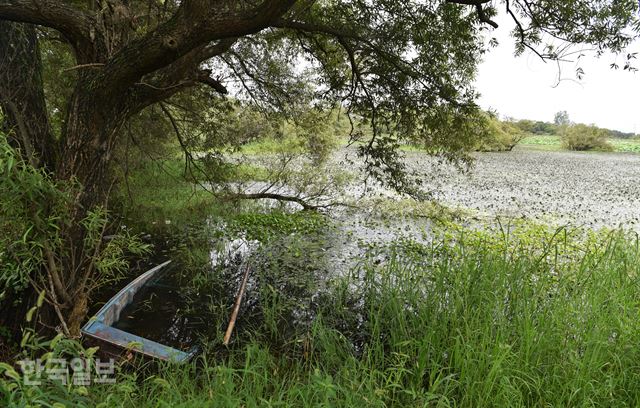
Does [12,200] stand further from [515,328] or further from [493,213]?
[493,213]

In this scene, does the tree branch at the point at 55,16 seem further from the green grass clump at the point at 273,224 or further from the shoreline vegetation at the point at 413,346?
the green grass clump at the point at 273,224

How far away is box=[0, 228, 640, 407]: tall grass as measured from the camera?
2557mm

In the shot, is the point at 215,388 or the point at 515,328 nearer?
the point at 215,388

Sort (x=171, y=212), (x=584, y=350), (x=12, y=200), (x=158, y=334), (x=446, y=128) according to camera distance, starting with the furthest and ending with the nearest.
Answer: (x=171, y=212)
(x=446, y=128)
(x=158, y=334)
(x=584, y=350)
(x=12, y=200)

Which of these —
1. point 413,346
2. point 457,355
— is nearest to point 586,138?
point 413,346

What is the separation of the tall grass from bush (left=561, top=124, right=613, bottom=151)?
33.7m

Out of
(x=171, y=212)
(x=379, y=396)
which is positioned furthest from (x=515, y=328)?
(x=171, y=212)

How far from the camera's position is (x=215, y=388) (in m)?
2.65

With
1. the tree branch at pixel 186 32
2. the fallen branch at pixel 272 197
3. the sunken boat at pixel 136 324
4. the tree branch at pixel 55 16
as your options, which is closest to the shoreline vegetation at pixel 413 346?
the sunken boat at pixel 136 324

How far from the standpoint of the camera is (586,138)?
105 ft

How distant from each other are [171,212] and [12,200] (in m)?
6.57

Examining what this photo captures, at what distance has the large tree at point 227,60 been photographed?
322 centimetres

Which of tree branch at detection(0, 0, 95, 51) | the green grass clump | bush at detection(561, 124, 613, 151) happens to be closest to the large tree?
tree branch at detection(0, 0, 95, 51)

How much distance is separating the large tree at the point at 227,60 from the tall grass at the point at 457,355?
1529 mm
